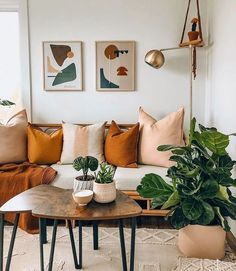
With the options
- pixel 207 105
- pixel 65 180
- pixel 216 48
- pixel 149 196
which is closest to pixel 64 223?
pixel 65 180

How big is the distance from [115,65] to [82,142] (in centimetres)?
97

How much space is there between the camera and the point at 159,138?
132 inches

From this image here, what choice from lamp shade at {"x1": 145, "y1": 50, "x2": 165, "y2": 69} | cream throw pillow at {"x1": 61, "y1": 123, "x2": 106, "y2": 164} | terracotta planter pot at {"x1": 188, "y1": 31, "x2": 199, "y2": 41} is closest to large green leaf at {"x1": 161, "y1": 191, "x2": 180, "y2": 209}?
cream throw pillow at {"x1": 61, "y1": 123, "x2": 106, "y2": 164}

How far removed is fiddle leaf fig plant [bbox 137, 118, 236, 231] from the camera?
2350mm

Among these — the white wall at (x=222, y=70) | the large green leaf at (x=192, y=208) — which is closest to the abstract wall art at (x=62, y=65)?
the white wall at (x=222, y=70)

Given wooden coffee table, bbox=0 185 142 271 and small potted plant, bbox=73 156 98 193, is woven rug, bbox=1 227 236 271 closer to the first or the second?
wooden coffee table, bbox=0 185 142 271

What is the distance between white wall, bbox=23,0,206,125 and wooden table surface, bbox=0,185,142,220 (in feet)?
5.72

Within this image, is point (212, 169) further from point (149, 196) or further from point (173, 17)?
point (173, 17)

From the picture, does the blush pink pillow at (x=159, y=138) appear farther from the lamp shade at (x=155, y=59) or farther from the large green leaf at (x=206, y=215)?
the large green leaf at (x=206, y=215)

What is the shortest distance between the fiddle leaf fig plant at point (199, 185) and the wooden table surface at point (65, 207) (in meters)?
0.44

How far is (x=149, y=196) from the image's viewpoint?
99.0 inches

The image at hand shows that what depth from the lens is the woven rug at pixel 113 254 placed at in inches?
90.7

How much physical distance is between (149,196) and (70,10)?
7.72 ft

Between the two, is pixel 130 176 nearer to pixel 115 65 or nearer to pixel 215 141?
pixel 215 141
